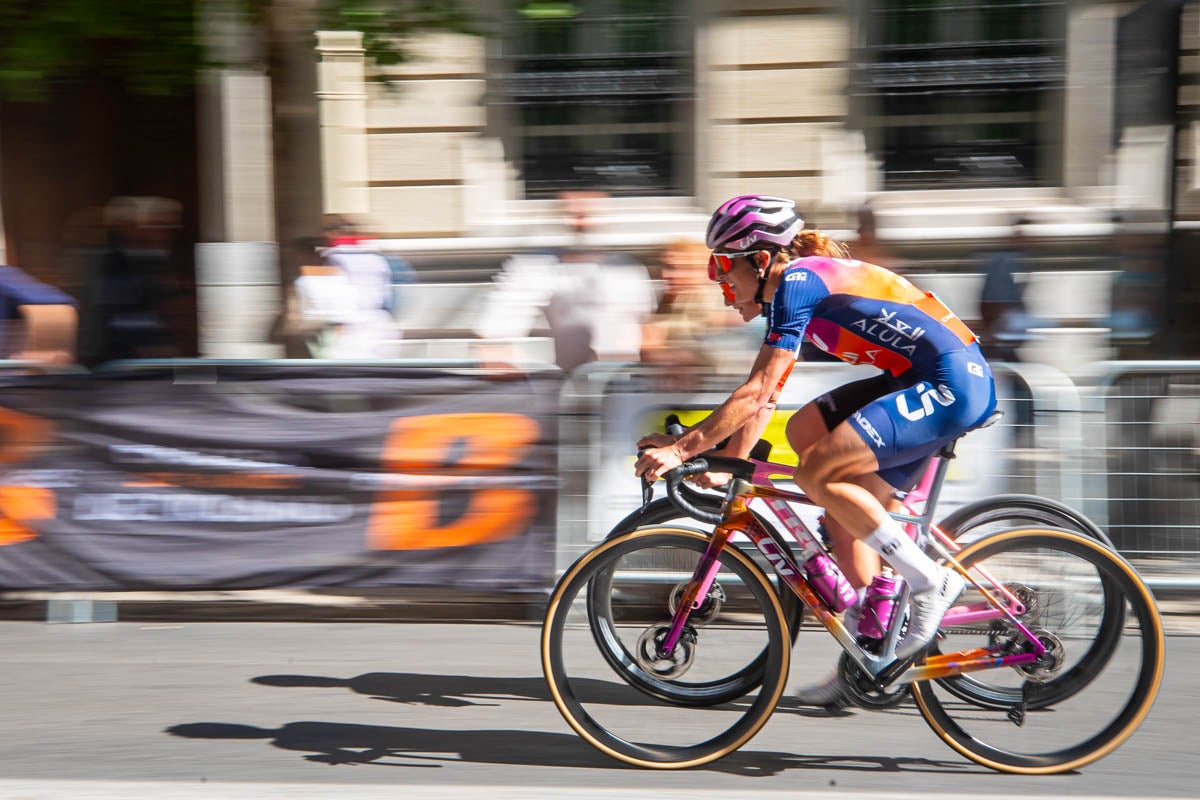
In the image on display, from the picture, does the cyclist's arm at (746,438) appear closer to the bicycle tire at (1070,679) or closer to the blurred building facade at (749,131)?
the bicycle tire at (1070,679)

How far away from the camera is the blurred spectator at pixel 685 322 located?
5949 mm

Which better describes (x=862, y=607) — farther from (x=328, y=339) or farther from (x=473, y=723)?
(x=328, y=339)

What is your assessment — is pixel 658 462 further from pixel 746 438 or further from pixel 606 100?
pixel 606 100

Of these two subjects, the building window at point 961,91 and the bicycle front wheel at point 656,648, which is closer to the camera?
the bicycle front wheel at point 656,648

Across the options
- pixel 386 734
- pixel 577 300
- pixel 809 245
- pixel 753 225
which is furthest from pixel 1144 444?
pixel 386 734

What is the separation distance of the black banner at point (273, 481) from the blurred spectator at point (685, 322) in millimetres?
650

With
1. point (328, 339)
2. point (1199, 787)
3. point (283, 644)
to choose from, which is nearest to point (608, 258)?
point (328, 339)

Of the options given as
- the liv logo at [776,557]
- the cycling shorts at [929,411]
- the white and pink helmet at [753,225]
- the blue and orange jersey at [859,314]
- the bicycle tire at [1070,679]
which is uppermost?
the white and pink helmet at [753,225]

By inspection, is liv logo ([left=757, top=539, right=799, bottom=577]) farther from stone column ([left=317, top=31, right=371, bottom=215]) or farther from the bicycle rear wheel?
stone column ([left=317, top=31, right=371, bottom=215])

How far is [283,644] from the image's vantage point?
5.65 meters

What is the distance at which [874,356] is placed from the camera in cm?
405

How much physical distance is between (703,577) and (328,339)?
4298 millimetres

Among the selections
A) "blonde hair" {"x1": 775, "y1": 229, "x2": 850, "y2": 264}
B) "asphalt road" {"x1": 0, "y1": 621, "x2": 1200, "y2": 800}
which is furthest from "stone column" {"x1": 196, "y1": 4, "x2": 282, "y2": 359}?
"blonde hair" {"x1": 775, "y1": 229, "x2": 850, "y2": 264}

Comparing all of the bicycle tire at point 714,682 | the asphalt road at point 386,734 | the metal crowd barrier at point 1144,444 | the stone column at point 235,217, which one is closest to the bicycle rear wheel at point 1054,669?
the asphalt road at point 386,734
